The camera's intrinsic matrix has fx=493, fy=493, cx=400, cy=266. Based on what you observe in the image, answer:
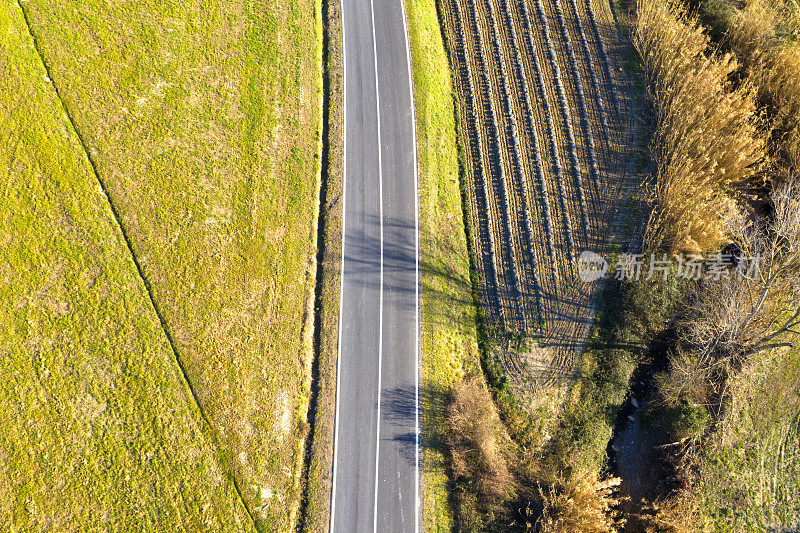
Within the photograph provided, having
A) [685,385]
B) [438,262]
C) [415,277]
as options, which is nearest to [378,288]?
[415,277]

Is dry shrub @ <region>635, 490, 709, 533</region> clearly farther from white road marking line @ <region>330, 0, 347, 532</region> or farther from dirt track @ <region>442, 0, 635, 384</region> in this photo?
white road marking line @ <region>330, 0, 347, 532</region>

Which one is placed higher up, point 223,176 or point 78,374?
point 223,176

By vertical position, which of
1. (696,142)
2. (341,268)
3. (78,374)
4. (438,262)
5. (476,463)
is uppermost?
(696,142)

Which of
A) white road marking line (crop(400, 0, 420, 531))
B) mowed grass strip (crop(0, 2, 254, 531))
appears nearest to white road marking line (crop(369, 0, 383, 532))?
white road marking line (crop(400, 0, 420, 531))

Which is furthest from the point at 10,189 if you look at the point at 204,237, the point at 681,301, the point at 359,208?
the point at 681,301

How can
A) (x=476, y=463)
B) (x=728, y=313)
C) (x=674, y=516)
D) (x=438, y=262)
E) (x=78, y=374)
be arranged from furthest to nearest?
(x=438, y=262) < (x=728, y=313) < (x=476, y=463) < (x=78, y=374) < (x=674, y=516)

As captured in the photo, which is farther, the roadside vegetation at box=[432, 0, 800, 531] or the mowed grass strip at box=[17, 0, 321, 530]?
the mowed grass strip at box=[17, 0, 321, 530]

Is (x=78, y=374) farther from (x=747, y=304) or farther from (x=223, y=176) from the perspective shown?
(x=747, y=304)

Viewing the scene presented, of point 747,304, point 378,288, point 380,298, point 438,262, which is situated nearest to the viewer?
point 747,304
